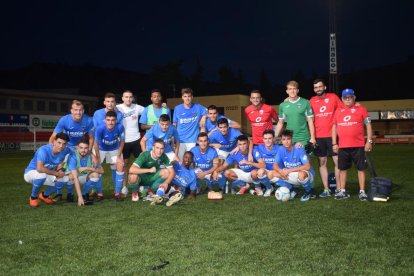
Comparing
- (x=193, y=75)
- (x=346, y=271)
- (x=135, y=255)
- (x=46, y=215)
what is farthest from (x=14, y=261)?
(x=193, y=75)

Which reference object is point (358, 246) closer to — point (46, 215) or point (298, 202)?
point (298, 202)

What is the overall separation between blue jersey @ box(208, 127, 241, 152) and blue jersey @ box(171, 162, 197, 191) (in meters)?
1.44

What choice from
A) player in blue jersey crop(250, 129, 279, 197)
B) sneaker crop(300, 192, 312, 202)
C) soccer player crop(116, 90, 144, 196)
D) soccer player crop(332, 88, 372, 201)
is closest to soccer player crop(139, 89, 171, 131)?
Result: soccer player crop(116, 90, 144, 196)

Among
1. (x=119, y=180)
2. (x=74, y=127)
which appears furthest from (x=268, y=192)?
(x=74, y=127)

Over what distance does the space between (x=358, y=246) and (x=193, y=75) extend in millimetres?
85877

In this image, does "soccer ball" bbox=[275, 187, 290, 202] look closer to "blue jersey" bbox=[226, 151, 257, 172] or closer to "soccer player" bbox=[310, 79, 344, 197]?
"soccer player" bbox=[310, 79, 344, 197]

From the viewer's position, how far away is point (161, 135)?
8.62m

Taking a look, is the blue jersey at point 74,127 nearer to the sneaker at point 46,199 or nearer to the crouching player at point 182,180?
the sneaker at point 46,199

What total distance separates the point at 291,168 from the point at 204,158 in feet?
6.04

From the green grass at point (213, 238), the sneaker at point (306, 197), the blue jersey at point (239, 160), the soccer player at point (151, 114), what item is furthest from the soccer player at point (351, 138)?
the soccer player at point (151, 114)

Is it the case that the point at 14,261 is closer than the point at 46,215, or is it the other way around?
the point at 14,261

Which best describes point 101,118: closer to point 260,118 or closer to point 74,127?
point 74,127

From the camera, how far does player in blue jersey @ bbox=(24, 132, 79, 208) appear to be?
7457mm

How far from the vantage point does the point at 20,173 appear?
1405 cm
